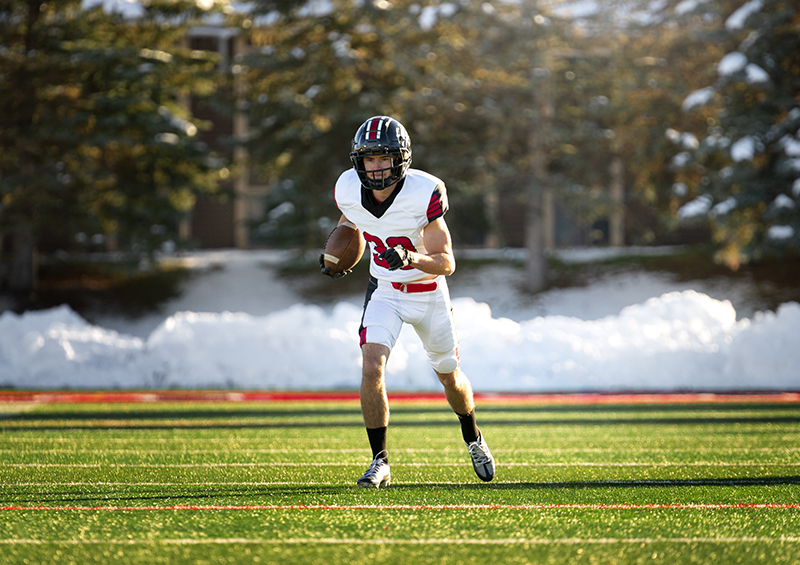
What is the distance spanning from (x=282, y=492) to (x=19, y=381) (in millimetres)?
10857

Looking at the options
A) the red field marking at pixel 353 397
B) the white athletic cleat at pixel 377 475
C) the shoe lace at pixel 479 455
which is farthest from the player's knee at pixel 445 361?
the red field marking at pixel 353 397

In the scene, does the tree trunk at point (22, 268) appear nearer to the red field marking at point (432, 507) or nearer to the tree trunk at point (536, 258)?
the tree trunk at point (536, 258)

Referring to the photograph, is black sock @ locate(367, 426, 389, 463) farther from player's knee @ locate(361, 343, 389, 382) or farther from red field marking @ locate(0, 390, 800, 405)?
red field marking @ locate(0, 390, 800, 405)

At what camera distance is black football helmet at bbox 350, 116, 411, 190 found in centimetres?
540

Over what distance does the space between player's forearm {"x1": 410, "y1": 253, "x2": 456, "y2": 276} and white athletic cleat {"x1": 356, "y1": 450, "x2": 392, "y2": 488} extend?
45.3 inches

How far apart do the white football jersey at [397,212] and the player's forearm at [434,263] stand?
0.21 metres

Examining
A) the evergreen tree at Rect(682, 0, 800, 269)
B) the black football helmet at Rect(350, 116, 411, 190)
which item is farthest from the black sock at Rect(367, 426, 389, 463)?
the evergreen tree at Rect(682, 0, 800, 269)

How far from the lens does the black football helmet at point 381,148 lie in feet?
17.7

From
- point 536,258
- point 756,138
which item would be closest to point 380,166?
point 756,138

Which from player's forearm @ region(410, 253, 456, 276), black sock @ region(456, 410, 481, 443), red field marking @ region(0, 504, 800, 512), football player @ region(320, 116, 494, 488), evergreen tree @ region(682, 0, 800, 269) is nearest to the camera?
red field marking @ region(0, 504, 800, 512)

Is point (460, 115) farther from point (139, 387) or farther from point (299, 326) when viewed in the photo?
point (139, 387)

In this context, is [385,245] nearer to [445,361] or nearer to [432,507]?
[445,361]

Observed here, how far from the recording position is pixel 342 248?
5723 millimetres

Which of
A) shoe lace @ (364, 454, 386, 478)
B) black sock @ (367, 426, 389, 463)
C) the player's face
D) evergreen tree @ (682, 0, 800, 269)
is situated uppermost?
evergreen tree @ (682, 0, 800, 269)
